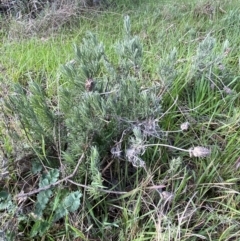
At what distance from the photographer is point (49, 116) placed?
1.78 metres

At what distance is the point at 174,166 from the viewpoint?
1670 millimetres

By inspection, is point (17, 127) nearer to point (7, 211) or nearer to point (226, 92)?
point (7, 211)

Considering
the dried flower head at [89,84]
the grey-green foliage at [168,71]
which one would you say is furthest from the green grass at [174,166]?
the dried flower head at [89,84]

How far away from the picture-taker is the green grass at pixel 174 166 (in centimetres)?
162

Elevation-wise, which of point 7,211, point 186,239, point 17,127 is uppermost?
point 17,127

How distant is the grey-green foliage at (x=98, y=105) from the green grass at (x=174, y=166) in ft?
0.42

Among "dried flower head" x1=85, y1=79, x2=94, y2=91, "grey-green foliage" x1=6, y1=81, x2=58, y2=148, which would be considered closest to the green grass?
"grey-green foliage" x1=6, y1=81, x2=58, y2=148

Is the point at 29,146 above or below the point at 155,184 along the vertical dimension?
above

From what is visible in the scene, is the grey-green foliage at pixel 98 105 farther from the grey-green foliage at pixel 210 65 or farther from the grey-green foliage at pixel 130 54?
the grey-green foliage at pixel 210 65

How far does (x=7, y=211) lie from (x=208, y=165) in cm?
86

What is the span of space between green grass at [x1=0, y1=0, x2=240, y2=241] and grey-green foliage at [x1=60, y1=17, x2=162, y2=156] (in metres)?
0.13

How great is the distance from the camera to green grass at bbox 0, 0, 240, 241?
1619 millimetres

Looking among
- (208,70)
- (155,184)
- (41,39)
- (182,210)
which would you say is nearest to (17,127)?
(155,184)

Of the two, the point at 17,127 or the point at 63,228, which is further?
the point at 17,127
